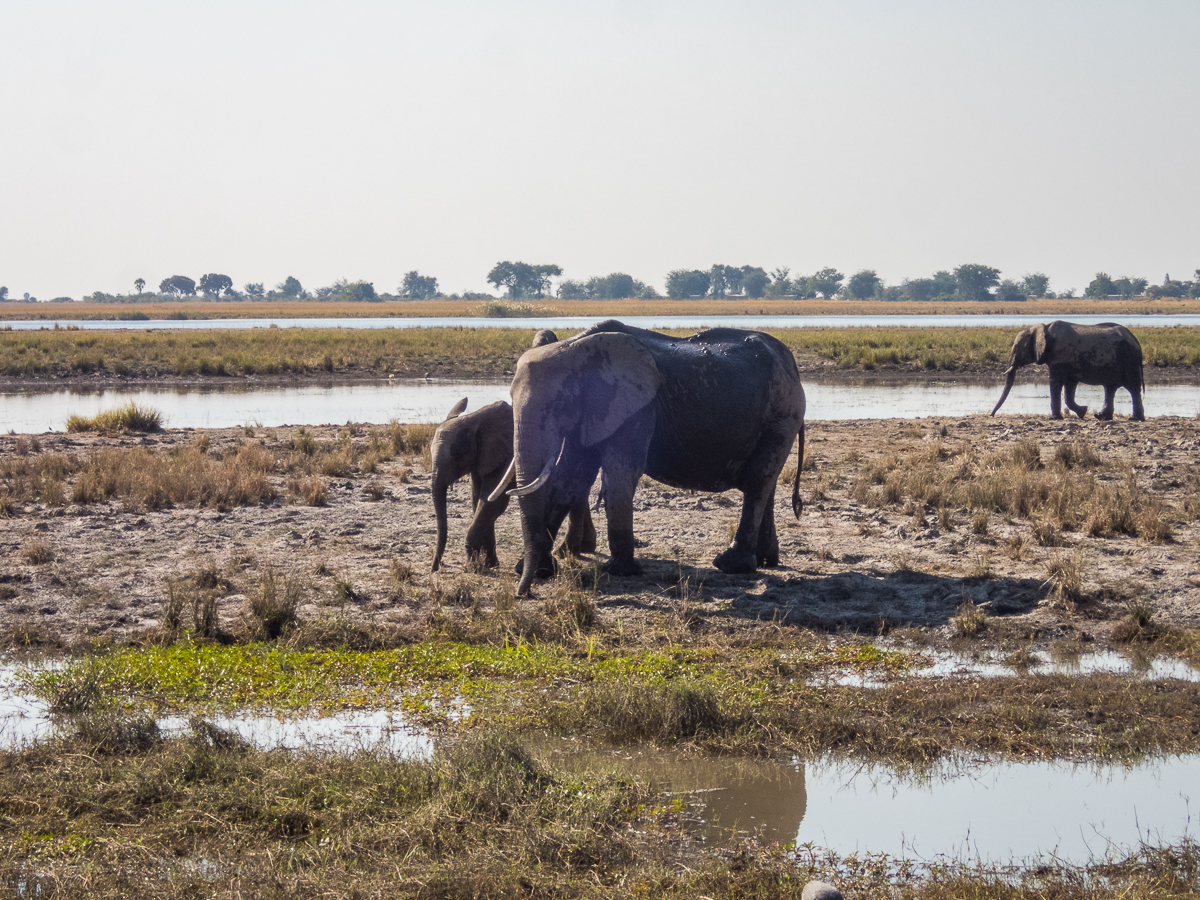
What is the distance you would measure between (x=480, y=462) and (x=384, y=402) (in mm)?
18563

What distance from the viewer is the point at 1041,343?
2330 centimetres

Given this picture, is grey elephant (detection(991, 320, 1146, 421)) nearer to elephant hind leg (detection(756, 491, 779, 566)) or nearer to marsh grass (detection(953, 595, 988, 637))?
elephant hind leg (detection(756, 491, 779, 566))

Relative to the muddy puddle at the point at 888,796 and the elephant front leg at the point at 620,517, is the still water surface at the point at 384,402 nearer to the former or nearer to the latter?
the elephant front leg at the point at 620,517

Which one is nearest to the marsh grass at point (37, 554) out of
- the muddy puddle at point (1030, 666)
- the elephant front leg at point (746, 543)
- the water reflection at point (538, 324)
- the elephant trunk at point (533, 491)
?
the elephant trunk at point (533, 491)

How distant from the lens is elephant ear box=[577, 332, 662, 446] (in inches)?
360

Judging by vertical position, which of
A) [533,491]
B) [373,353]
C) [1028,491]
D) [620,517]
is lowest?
[1028,491]

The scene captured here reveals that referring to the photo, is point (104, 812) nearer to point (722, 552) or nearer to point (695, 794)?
point (695, 794)

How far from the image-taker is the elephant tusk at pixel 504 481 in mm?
9305

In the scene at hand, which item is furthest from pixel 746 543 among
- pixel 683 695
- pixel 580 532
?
pixel 683 695

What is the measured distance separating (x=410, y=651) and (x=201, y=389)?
26877mm

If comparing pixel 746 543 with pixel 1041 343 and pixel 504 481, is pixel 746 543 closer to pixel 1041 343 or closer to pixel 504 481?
pixel 504 481

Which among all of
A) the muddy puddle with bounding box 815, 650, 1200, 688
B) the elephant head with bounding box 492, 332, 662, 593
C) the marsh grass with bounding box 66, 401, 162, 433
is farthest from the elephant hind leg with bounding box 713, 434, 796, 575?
the marsh grass with bounding box 66, 401, 162, 433

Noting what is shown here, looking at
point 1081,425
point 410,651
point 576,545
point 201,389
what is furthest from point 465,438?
point 201,389

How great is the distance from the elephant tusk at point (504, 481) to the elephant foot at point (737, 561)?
6.60ft
